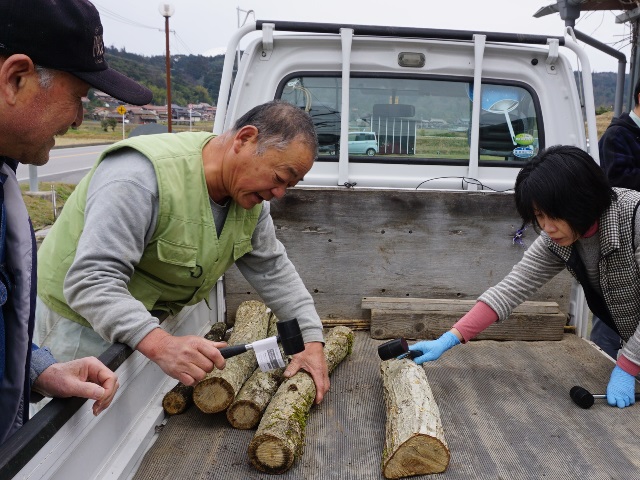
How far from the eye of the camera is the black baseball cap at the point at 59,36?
4.12 feet

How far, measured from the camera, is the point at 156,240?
92.0 inches

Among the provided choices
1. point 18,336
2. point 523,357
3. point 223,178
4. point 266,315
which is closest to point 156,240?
point 223,178

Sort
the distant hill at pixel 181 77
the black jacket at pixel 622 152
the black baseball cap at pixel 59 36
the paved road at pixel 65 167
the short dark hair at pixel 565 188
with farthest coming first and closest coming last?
the distant hill at pixel 181 77 < the paved road at pixel 65 167 < the black jacket at pixel 622 152 < the short dark hair at pixel 565 188 < the black baseball cap at pixel 59 36

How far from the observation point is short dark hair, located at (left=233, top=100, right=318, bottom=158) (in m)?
2.30

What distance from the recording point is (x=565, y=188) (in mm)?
2525

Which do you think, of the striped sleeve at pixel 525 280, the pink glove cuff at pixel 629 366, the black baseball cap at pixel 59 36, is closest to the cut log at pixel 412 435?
the striped sleeve at pixel 525 280

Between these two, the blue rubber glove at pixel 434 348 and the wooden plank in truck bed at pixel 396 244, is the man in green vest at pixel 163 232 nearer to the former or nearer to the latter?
the blue rubber glove at pixel 434 348

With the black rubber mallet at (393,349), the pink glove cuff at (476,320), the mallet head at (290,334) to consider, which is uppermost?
the mallet head at (290,334)

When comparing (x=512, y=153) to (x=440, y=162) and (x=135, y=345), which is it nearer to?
(x=440, y=162)

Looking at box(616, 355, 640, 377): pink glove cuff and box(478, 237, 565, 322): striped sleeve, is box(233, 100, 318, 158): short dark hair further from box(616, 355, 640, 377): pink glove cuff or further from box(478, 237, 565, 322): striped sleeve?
box(616, 355, 640, 377): pink glove cuff

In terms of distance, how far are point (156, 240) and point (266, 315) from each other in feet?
4.03

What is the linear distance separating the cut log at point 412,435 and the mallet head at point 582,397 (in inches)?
27.3

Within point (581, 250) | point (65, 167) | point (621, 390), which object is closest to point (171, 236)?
point (581, 250)

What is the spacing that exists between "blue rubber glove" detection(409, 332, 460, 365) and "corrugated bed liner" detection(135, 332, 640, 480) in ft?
0.54
